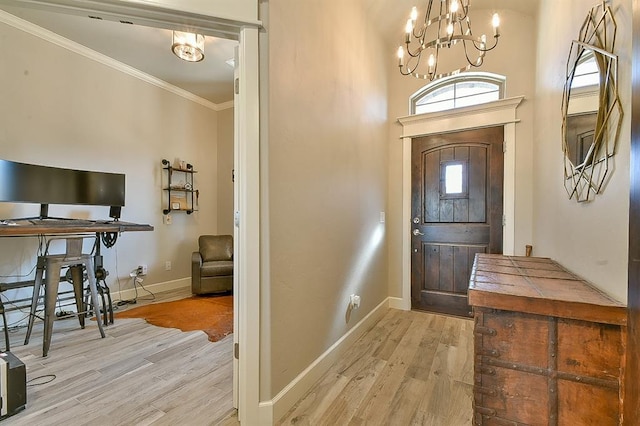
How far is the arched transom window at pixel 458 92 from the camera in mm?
2953

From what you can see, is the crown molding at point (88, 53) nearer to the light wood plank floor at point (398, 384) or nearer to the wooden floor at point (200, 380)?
the wooden floor at point (200, 380)

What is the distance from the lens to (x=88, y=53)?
3.06m

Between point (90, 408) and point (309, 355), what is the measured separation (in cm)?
128

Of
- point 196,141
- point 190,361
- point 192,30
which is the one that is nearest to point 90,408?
point 190,361

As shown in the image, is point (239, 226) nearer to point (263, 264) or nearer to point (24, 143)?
point (263, 264)

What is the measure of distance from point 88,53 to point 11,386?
3.34 meters

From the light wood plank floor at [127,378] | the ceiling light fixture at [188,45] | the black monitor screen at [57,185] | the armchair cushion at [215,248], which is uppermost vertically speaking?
the ceiling light fixture at [188,45]

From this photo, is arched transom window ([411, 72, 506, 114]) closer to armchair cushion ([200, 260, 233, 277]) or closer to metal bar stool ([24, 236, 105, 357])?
armchair cushion ([200, 260, 233, 277])

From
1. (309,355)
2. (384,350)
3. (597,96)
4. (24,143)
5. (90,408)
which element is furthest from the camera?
(24,143)

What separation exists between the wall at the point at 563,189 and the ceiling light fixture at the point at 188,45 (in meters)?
2.94

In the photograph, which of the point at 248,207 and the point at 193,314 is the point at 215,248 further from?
the point at 248,207

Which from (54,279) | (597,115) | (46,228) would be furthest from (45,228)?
(597,115)

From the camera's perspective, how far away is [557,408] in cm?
95

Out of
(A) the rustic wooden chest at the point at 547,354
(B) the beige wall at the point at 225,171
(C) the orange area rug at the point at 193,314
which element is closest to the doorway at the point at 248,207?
(A) the rustic wooden chest at the point at 547,354
